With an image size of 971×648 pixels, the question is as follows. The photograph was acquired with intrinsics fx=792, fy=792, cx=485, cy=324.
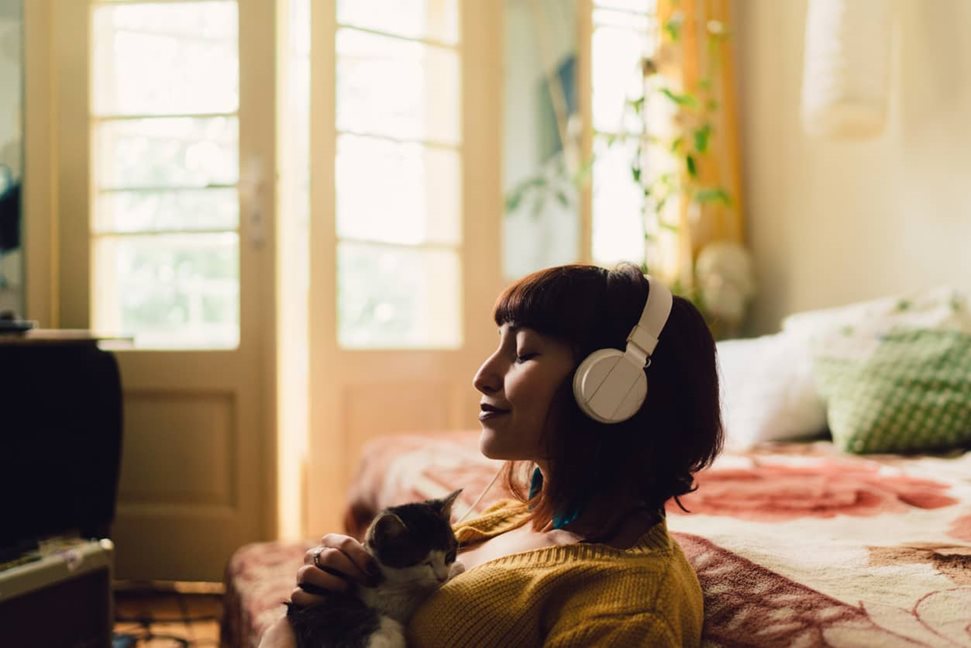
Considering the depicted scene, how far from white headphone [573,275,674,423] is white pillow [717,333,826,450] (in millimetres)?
1342

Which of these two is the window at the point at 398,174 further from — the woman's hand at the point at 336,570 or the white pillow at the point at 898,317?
the woman's hand at the point at 336,570

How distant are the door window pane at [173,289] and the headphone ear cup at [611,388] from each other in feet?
7.05

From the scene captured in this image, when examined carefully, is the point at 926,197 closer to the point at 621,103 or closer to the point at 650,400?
the point at 621,103

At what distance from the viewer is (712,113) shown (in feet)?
10.5

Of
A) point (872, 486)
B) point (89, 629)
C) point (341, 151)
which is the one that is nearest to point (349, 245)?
point (341, 151)

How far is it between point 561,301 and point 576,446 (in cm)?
14

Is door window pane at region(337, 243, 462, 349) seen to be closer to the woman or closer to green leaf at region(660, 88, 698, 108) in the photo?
green leaf at region(660, 88, 698, 108)

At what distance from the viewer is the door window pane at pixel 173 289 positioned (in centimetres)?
267

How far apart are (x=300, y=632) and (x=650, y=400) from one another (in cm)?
41

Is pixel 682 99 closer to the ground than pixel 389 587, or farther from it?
farther from it

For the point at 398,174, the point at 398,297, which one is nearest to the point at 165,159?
the point at 398,174

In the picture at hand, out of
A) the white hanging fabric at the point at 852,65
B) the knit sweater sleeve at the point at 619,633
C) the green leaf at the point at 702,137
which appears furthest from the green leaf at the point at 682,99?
the knit sweater sleeve at the point at 619,633

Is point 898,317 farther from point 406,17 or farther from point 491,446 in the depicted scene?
point 406,17

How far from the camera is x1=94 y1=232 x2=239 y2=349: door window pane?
2.67 m
